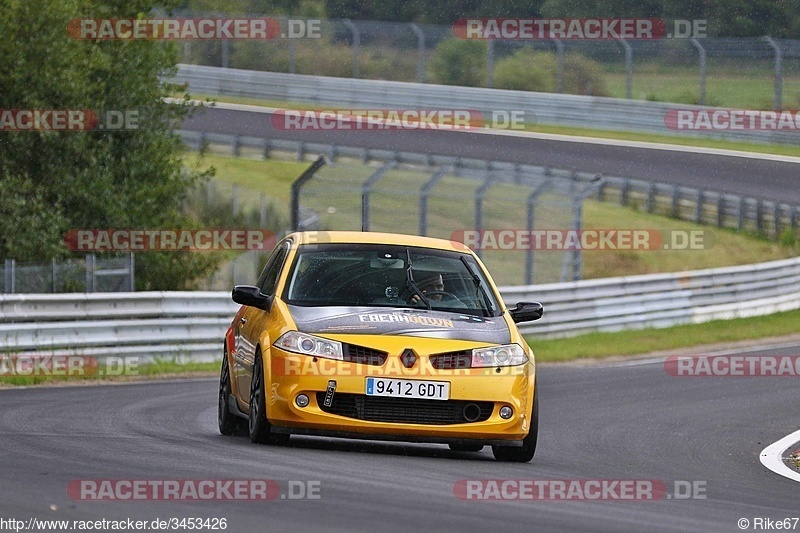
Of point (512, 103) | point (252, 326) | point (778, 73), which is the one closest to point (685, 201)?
point (778, 73)

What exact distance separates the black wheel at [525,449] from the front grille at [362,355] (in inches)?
40.5

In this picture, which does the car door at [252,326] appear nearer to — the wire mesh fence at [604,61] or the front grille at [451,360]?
the front grille at [451,360]

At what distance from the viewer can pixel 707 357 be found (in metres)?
Answer: 19.5

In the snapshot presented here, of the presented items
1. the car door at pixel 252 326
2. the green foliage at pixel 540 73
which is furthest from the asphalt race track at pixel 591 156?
the car door at pixel 252 326

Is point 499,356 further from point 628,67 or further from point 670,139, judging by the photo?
point 670,139

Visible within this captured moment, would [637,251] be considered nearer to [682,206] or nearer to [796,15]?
[682,206]

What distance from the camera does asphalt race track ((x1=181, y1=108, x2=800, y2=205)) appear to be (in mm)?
32656

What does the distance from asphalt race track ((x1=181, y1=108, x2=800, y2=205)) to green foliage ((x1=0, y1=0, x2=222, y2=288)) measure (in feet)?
40.2

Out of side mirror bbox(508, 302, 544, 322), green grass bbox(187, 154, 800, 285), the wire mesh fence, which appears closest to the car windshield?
side mirror bbox(508, 302, 544, 322)

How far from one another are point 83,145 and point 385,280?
12.3 m

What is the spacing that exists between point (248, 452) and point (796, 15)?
46055mm

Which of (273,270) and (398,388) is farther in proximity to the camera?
(273,270)

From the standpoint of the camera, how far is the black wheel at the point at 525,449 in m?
8.90

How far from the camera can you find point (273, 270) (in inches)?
A: 398
